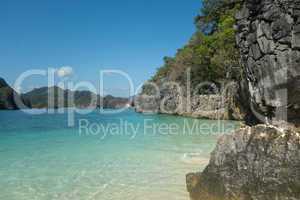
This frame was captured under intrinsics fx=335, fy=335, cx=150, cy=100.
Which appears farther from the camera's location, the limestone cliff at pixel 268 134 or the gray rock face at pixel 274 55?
Result: the gray rock face at pixel 274 55

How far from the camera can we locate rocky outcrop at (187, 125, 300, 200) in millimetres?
5434

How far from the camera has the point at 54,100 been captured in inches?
4031

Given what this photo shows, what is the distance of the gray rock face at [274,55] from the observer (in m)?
5.98

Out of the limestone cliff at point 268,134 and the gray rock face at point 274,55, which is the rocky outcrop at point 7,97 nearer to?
the gray rock face at point 274,55

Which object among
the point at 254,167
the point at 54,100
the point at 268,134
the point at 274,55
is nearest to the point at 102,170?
the point at 254,167

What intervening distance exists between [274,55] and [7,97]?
112226 mm

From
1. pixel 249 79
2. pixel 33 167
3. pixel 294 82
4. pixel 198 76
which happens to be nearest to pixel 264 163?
pixel 294 82

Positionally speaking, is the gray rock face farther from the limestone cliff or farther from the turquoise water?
the turquoise water

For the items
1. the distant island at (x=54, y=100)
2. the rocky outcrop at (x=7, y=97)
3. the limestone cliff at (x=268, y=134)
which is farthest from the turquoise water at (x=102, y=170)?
the rocky outcrop at (x=7, y=97)

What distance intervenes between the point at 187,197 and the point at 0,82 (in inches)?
4245

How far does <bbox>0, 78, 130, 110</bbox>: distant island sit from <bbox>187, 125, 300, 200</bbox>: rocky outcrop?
86.6 metres

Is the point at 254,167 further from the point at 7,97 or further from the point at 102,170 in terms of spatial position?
the point at 7,97

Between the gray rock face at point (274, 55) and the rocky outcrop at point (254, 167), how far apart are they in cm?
61

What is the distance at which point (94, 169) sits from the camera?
986 cm
